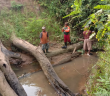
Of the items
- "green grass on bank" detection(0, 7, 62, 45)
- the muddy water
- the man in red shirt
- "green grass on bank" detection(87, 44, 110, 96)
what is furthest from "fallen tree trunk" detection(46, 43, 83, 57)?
"green grass on bank" detection(87, 44, 110, 96)

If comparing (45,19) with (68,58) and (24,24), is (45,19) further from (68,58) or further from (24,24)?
(68,58)

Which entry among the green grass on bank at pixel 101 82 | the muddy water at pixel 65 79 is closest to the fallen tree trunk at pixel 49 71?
the muddy water at pixel 65 79

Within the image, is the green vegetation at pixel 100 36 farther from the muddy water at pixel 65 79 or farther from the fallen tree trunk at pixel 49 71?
the fallen tree trunk at pixel 49 71

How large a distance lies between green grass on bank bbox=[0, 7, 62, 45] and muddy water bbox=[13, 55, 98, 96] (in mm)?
2637

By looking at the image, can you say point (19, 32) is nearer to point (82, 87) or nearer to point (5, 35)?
point (5, 35)

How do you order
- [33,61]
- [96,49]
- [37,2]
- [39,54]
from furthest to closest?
[37,2], [96,49], [33,61], [39,54]

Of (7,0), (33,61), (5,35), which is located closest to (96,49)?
(33,61)

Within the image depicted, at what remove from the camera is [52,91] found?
3.67 m

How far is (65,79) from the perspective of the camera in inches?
171

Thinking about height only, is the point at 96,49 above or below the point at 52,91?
above

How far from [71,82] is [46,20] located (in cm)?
511

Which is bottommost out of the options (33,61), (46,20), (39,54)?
(33,61)

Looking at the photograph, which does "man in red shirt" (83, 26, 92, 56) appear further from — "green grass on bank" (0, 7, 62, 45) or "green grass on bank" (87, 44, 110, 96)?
"green grass on bank" (87, 44, 110, 96)

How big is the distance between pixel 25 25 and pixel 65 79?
4.79m
